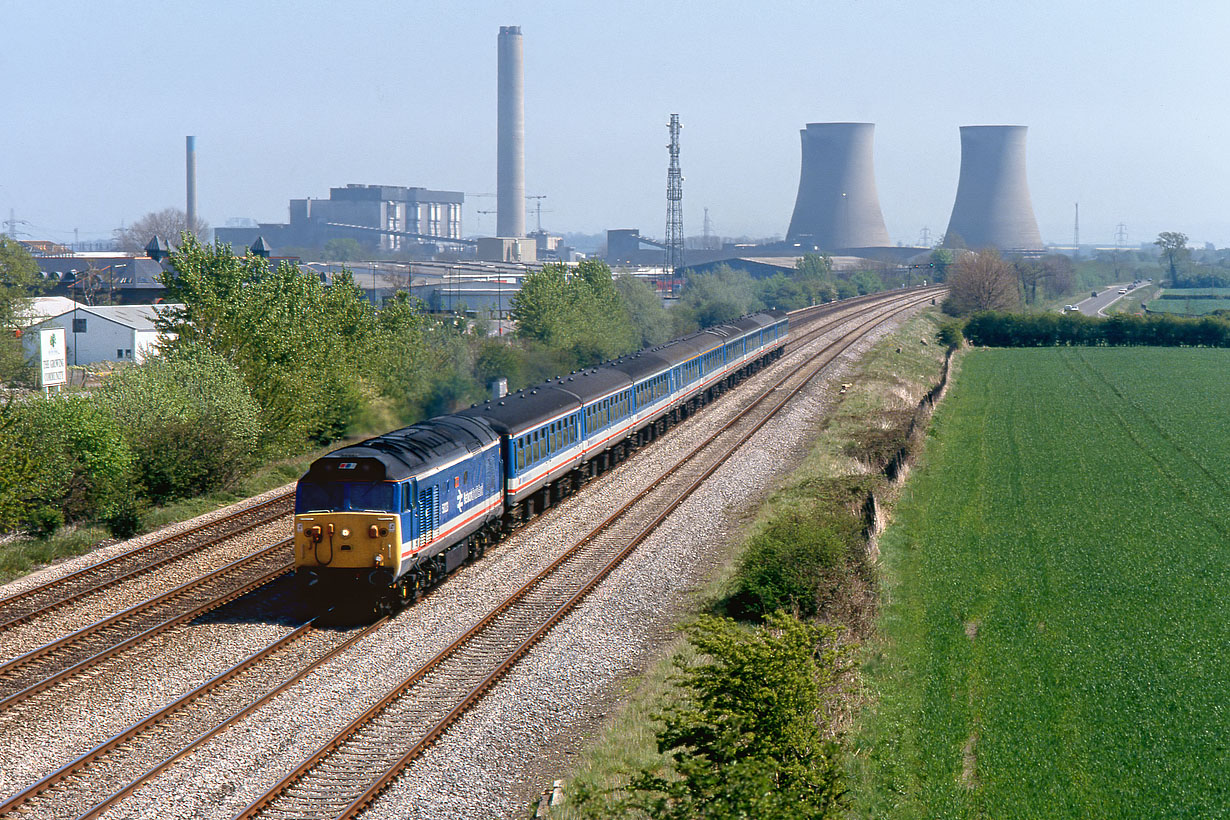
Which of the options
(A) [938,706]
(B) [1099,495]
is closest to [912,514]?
(B) [1099,495]

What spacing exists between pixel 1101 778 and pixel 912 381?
4722 cm

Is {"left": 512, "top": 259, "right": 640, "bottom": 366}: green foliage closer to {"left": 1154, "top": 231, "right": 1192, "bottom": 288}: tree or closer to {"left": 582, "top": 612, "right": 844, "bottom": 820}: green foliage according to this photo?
{"left": 582, "top": 612, "right": 844, "bottom": 820}: green foliage

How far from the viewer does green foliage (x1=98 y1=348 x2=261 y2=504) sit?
30219 millimetres

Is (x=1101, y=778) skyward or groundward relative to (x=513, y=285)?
groundward

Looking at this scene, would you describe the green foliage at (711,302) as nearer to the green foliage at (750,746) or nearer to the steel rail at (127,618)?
the steel rail at (127,618)

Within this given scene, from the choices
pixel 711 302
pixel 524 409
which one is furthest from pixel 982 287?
pixel 524 409

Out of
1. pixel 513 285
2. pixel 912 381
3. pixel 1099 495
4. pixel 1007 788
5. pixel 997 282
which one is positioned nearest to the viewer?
pixel 1007 788

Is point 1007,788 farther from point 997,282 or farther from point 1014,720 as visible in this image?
point 997,282

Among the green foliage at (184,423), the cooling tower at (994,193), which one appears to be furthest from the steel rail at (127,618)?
the cooling tower at (994,193)

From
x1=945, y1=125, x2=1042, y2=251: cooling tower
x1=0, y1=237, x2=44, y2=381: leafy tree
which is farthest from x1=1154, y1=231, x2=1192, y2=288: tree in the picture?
x1=0, y1=237, x2=44, y2=381: leafy tree

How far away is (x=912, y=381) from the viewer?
59750 millimetres

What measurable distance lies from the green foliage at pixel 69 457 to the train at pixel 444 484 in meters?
7.66

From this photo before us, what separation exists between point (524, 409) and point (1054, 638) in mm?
13543

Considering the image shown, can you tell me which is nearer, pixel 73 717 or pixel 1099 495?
pixel 73 717
